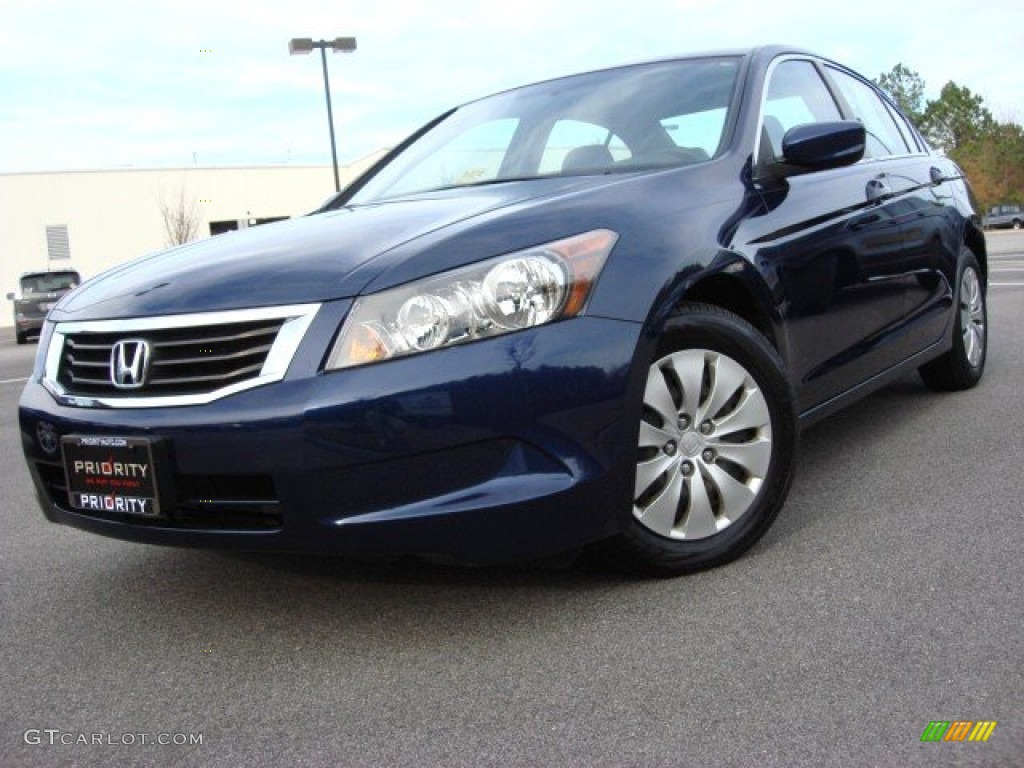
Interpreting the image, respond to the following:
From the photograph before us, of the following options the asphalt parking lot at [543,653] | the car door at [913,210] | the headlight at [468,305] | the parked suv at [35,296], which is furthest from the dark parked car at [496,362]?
the parked suv at [35,296]

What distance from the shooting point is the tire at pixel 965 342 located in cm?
493

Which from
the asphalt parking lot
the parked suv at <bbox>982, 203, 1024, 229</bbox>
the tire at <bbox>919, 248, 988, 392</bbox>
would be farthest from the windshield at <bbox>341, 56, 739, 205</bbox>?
the parked suv at <bbox>982, 203, 1024, 229</bbox>

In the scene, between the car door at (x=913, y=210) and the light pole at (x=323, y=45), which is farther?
the light pole at (x=323, y=45)

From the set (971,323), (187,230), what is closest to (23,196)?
(187,230)

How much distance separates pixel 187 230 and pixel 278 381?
4208 centimetres

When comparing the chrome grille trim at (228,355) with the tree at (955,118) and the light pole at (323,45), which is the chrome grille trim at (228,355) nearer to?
the light pole at (323,45)

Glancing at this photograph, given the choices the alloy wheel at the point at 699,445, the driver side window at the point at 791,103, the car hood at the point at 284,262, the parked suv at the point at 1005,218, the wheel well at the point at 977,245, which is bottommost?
the parked suv at the point at 1005,218

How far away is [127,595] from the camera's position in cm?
302

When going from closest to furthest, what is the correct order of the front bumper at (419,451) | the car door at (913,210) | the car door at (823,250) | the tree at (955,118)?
the front bumper at (419,451)
the car door at (823,250)
the car door at (913,210)
the tree at (955,118)

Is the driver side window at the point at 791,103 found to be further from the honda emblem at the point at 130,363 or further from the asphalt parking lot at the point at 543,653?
the honda emblem at the point at 130,363

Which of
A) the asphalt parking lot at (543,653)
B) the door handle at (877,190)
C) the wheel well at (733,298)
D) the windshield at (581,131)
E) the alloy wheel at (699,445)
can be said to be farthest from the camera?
the door handle at (877,190)

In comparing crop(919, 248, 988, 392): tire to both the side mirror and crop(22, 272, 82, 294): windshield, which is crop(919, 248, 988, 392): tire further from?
crop(22, 272, 82, 294): windshield

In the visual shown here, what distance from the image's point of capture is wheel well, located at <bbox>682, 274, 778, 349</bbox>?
9.59 feet

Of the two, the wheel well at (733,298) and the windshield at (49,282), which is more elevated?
the wheel well at (733,298)
